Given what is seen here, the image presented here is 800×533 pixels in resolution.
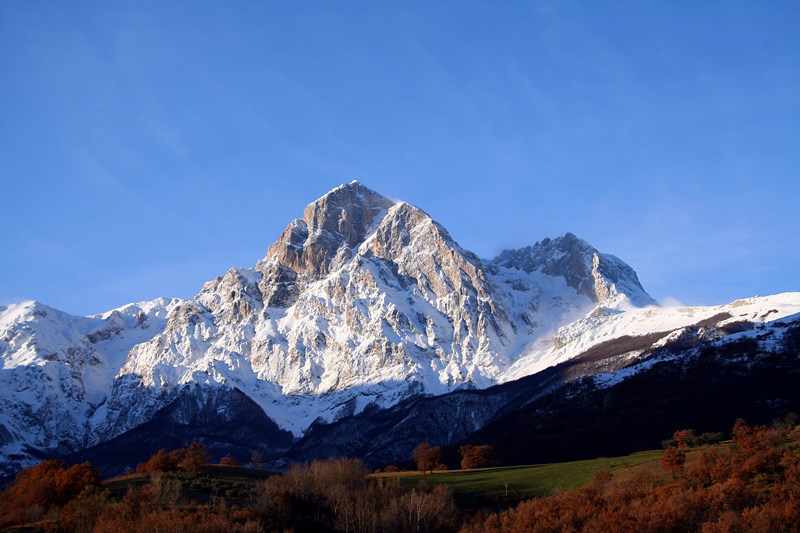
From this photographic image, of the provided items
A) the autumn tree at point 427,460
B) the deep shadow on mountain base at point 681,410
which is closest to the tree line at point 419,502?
the autumn tree at point 427,460

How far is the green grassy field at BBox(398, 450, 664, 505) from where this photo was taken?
12156 centimetres

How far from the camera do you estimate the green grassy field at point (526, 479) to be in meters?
122

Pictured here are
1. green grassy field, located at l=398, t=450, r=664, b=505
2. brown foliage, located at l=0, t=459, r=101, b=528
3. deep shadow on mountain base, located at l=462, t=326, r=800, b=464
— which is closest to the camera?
brown foliage, located at l=0, t=459, r=101, b=528

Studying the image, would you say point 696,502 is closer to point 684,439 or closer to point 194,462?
point 684,439

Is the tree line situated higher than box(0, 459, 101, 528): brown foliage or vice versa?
box(0, 459, 101, 528): brown foliage

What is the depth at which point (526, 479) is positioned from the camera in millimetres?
130250

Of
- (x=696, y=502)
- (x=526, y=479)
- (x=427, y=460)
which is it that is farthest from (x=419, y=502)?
(x=427, y=460)

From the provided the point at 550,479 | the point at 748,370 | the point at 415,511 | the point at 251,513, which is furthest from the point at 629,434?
the point at 251,513

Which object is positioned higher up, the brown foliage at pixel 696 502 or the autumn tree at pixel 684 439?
the autumn tree at pixel 684 439

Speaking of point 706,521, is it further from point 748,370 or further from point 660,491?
point 748,370

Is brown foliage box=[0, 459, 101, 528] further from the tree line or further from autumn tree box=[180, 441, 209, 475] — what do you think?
autumn tree box=[180, 441, 209, 475]

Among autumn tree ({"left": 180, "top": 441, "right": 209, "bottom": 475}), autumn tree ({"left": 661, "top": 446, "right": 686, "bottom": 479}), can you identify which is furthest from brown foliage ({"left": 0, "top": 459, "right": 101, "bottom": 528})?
autumn tree ({"left": 661, "top": 446, "right": 686, "bottom": 479})

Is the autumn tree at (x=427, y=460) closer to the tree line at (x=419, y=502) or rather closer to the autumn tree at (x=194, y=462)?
the tree line at (x=419, y=502)

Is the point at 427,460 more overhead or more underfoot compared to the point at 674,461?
more overhead
